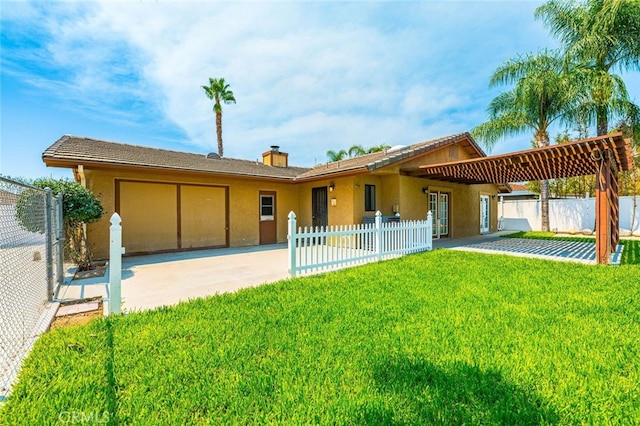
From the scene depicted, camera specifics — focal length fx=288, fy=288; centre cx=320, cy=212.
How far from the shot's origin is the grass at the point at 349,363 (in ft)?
7.10

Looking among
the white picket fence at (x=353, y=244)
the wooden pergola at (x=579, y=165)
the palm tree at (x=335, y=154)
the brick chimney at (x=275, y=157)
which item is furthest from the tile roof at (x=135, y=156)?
the palm tree at (x=335, y=154)

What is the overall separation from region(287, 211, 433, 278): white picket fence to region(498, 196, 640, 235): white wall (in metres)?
13.3

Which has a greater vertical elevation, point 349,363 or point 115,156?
point 115,156

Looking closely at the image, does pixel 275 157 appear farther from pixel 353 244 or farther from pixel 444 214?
pixel 353 244

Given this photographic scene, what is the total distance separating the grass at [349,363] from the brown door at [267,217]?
7.80 m

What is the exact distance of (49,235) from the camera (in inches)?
187

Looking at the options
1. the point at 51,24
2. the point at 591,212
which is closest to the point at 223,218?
the point at 51,24

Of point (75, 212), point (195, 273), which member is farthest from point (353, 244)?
point (75, 212)

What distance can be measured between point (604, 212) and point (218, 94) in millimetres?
24464

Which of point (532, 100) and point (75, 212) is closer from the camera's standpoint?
point (75, 212)

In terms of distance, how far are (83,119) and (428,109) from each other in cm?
1739

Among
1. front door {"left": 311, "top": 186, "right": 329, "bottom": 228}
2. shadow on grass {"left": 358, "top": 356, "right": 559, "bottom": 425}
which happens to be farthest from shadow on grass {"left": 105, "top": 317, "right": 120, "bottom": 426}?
front door {"left": 311, "top": 186, "right": 329, "bottom": 228}

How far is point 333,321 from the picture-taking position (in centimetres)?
383

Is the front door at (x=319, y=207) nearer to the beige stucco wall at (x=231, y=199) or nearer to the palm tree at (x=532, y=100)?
the beige stucco wall at (x=231, y=199)
